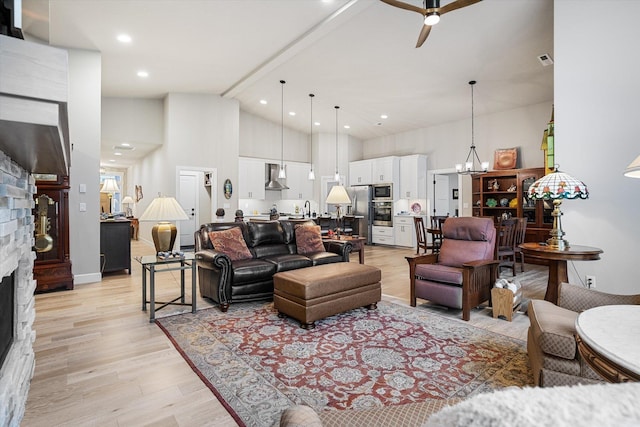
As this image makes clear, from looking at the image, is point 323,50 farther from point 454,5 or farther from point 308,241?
point 308,241

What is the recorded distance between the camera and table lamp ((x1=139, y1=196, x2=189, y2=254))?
3578 millimetres

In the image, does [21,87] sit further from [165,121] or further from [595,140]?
[165,121]

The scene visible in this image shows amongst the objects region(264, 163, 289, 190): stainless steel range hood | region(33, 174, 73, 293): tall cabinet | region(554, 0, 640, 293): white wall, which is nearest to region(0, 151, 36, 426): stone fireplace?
region(33, 174, 73, 293): tall cabinet

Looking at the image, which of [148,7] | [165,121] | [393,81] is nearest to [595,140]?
[393,81]

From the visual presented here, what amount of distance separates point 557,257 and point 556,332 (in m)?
1.49

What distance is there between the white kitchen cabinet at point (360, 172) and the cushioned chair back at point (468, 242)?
5.58m

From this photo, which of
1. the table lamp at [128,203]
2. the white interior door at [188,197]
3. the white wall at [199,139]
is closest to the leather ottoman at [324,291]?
the white wall at [199,139]

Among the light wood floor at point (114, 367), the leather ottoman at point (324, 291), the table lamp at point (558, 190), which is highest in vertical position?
the table lamp at point (558, 190)

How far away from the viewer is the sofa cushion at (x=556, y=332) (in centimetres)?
171

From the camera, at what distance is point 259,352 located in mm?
2564

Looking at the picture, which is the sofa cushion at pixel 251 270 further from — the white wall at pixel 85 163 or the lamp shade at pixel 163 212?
the white wall at pixel 85 163

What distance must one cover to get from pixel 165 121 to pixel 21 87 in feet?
25.3

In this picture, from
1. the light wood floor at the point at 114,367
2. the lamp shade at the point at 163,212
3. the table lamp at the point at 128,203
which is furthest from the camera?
the table lamp at the point at 128,203

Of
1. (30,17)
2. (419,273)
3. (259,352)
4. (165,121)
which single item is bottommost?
(259,352)
